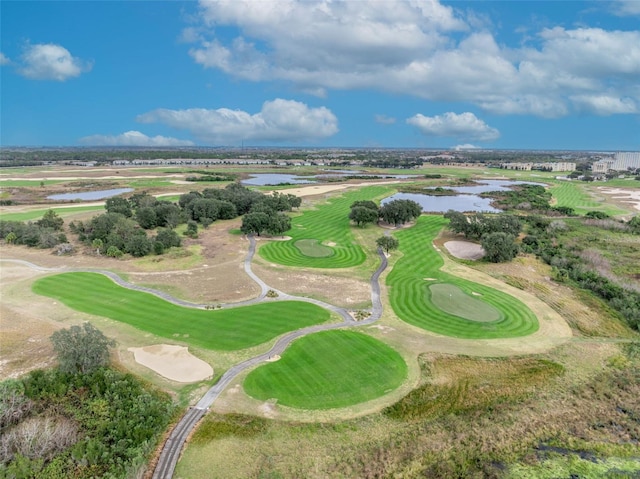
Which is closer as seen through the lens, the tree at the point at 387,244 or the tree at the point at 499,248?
the tree at the point at 499,248

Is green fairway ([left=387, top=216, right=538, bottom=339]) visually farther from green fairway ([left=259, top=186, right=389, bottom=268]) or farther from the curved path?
green fairway ([left=259, top=186, right=389, bottom=268])

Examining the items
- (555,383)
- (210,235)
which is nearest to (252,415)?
(555,383)

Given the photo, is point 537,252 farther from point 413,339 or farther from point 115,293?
point 115,293

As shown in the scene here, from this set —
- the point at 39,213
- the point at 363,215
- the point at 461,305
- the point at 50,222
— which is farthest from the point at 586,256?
the point at 39,213

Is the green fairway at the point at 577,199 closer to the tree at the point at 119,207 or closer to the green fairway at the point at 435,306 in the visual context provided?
the green fairway at the point at 435,306

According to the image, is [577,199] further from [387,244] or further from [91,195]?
[91,195]

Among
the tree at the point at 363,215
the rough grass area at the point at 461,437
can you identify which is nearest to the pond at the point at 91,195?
the tree at the point at 363,215

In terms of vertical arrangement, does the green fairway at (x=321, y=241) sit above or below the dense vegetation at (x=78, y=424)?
above

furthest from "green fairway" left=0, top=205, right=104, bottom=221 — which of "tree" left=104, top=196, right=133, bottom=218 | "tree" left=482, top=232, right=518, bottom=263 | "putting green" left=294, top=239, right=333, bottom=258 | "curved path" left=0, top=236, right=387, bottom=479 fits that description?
"tree" left=482, top=232, right=518, bottom=263
